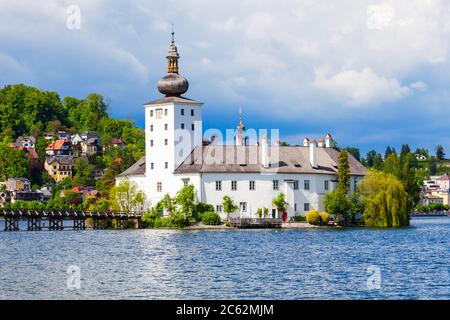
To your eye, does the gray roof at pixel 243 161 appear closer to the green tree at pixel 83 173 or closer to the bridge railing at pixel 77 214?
the bridge railing at pixel 77 214

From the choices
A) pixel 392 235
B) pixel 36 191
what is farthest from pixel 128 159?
pixel 392 235

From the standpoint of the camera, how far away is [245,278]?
41906 millimetres

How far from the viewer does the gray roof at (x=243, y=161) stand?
87.2 m

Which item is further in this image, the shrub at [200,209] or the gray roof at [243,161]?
the gray roof at [243,161]

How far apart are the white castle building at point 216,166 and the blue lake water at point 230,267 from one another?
15.3 meters

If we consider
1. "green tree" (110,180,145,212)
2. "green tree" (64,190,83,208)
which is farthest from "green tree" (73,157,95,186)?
"green tree" (110,180,145,212)

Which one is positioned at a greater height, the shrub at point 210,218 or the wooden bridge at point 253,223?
the shrub at point 210,218

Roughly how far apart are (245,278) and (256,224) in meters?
41.8

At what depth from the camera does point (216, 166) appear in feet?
285

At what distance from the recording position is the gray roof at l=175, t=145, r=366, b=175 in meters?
87.2

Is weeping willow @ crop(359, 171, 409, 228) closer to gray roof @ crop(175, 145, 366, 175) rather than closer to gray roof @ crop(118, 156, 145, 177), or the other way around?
gray roof @ crop(175, 145, 366, 175)
